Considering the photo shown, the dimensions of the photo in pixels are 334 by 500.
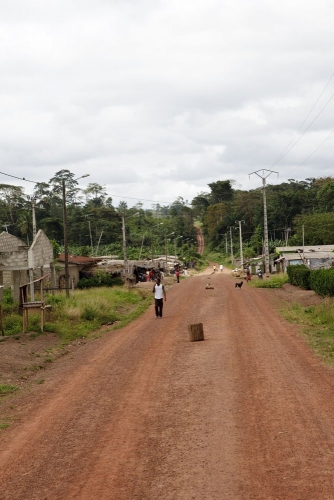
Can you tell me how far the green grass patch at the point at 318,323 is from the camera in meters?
15.1

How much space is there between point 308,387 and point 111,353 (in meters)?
6.86

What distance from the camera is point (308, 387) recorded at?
35.2 feet

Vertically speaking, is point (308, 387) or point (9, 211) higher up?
point (9, 211)

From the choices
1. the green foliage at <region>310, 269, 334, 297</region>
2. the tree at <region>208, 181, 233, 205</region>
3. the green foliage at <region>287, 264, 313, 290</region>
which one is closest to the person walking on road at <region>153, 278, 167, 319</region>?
the green foliage at <region>310, 269, 334, 297</region>

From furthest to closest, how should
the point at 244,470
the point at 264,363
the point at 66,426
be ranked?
the point at 264,363 → the point at 66,426 → the point at 244,470

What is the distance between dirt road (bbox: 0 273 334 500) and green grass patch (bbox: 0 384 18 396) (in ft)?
1.65

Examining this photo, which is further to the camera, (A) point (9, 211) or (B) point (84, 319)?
(A) point (9, 211)

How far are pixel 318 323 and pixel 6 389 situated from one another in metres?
11.9

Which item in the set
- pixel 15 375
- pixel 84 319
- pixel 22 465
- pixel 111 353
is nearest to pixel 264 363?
pixel 111 353

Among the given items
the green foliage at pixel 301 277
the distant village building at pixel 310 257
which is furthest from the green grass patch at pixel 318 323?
the distant village building at pixel 310 257

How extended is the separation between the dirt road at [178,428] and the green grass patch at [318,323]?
1.73ft

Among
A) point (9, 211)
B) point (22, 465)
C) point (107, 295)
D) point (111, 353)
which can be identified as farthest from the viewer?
point (9, 211)

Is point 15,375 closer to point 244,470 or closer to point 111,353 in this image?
point 111,353

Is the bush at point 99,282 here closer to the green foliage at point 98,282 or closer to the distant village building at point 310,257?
the green foliage at point 98,282
